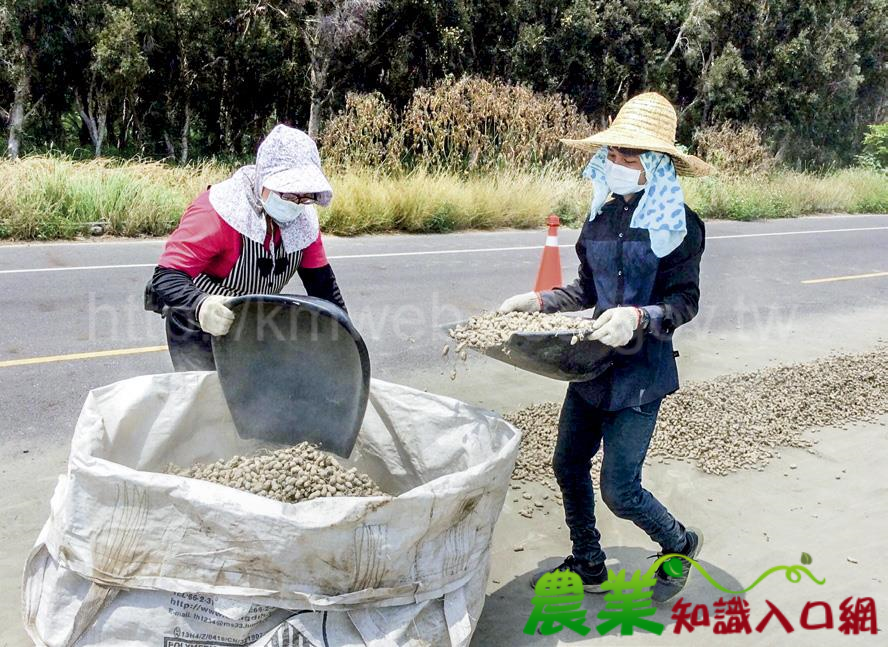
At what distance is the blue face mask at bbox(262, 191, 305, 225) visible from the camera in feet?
9.86

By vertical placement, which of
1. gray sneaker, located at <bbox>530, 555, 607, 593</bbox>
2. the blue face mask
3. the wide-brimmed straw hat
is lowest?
gray sneaker, located at <bbox>530, 555, 607, 593</bbox>

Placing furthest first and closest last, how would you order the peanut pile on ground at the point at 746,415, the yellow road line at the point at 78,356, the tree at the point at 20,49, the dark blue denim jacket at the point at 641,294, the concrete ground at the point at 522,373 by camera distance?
1. the tree at the point at 20,49
2. the yellow road line at the point at 78,356
3. the peanut pile on ground at the point at 746,415
4. the concrete ground at the point at 522,373
5. the dark blue denim jacket at the point at 641,294

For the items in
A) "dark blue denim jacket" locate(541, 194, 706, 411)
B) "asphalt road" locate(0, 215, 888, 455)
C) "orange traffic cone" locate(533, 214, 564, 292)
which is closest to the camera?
"dark blue denim jacket" locate(541, 194, 706, 411)

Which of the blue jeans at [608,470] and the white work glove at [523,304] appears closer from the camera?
the blue jeans at [608,470]

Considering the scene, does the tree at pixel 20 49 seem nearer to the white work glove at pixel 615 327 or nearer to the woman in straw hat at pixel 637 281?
the woman in straw hat at pixel 637 281

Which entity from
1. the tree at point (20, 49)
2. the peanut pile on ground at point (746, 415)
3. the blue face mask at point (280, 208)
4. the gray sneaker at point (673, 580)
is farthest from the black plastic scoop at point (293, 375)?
the tree at point (20, 49)

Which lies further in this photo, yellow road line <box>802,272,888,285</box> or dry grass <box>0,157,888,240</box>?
yellow road line <box>802,272,888,285</box>

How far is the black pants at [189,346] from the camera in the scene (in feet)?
10.4

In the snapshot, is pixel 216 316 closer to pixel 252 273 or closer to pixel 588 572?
pixel 252 273

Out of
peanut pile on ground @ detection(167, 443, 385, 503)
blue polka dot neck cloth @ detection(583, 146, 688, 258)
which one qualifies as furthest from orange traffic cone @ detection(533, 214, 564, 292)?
peanut pile on ground @ detection(167, 443, 385, 503)

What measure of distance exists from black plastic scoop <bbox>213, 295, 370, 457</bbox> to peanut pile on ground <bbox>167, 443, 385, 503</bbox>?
12 cm

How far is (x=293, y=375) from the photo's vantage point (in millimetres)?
2973

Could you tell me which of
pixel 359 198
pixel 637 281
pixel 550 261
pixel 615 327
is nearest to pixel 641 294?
pixel 637 281

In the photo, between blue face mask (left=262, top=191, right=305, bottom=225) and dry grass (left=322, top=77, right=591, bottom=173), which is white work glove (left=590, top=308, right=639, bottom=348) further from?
dry grass (left=322, top=77, right=591, bottom=173)
